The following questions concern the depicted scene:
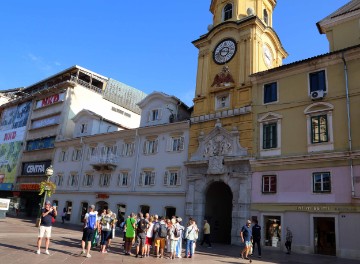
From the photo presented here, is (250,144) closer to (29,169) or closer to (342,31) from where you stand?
(342,31)

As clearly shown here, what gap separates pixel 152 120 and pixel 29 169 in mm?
22501

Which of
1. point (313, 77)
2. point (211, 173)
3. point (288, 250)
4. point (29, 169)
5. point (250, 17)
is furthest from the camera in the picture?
point (29, 169)

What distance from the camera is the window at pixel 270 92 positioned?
25250 millimetres

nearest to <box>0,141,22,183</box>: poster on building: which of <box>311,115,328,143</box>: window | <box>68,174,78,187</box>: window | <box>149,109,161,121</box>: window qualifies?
<box>68,174,78,187</box>: window

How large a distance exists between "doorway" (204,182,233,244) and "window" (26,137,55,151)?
2467 cm

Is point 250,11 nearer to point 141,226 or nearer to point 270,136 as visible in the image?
point 270,136

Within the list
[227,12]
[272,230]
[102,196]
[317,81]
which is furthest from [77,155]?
[317,81]

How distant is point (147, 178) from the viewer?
104 feet

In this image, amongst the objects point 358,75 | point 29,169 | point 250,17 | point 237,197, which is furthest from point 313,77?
point 29,169

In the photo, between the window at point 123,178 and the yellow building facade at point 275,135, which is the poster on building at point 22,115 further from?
the yellow building facade at point 275,135

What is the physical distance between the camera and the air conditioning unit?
2241 cm

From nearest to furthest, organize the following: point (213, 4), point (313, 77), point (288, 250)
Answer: point (288, 250)
point (313, 77)
point (213, 4)

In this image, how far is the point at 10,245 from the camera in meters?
15.4

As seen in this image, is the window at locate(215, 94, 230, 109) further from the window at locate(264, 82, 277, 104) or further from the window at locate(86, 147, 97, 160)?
the window at locate(86, 147, 97, 160)
